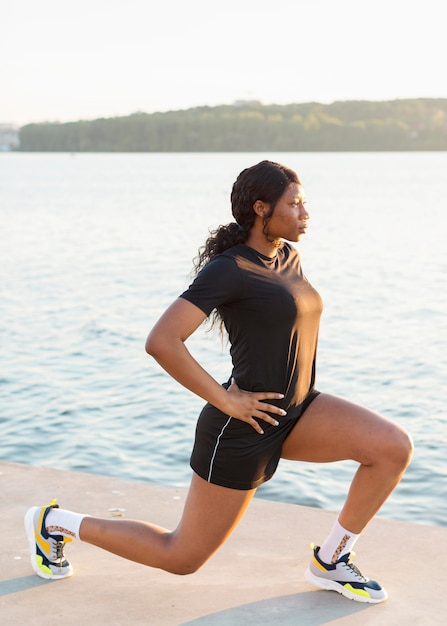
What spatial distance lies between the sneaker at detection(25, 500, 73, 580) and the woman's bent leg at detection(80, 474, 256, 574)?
0.65 feet

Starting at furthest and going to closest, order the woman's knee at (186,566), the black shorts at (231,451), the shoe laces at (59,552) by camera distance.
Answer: the shoe laces at (59,552), the woman's knee at (186,566), the black shorts at (231,451)

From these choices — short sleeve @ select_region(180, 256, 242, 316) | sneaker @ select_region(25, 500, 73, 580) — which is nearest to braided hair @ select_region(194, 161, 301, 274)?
short sleeve @ select_region(180, 256, 242, 316)

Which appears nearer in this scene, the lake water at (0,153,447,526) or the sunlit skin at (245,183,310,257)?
the sunlit skin at (245,183,310,257)

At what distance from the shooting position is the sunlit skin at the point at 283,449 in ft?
12.5

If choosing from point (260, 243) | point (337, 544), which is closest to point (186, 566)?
point (337, 544)

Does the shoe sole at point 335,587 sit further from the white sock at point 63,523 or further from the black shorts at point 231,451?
the white sock at point 63,523

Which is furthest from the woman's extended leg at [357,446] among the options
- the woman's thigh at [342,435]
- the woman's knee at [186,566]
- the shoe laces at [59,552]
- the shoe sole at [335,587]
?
the shoe laces at [59,552]

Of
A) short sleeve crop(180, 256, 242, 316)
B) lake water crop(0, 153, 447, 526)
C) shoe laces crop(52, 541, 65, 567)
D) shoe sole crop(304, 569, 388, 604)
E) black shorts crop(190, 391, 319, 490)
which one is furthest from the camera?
lake water crop(0, 153, 447, 526)

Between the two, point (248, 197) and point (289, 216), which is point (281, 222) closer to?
point (289, 216)

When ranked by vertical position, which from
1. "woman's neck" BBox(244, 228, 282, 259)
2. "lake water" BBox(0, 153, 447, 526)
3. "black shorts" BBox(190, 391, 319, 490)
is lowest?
"lake water" BBox(0, 153, 447, 526)

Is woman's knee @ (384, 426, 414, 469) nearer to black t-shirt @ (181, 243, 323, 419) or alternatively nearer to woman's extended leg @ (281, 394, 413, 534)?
woman's extended leg @ (281, 394, 413, 534)

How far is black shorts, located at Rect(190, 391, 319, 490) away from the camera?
3887 mm

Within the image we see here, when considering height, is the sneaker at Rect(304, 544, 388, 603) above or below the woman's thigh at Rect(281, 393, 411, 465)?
below

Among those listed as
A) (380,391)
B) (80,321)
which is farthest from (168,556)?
(80,321)
